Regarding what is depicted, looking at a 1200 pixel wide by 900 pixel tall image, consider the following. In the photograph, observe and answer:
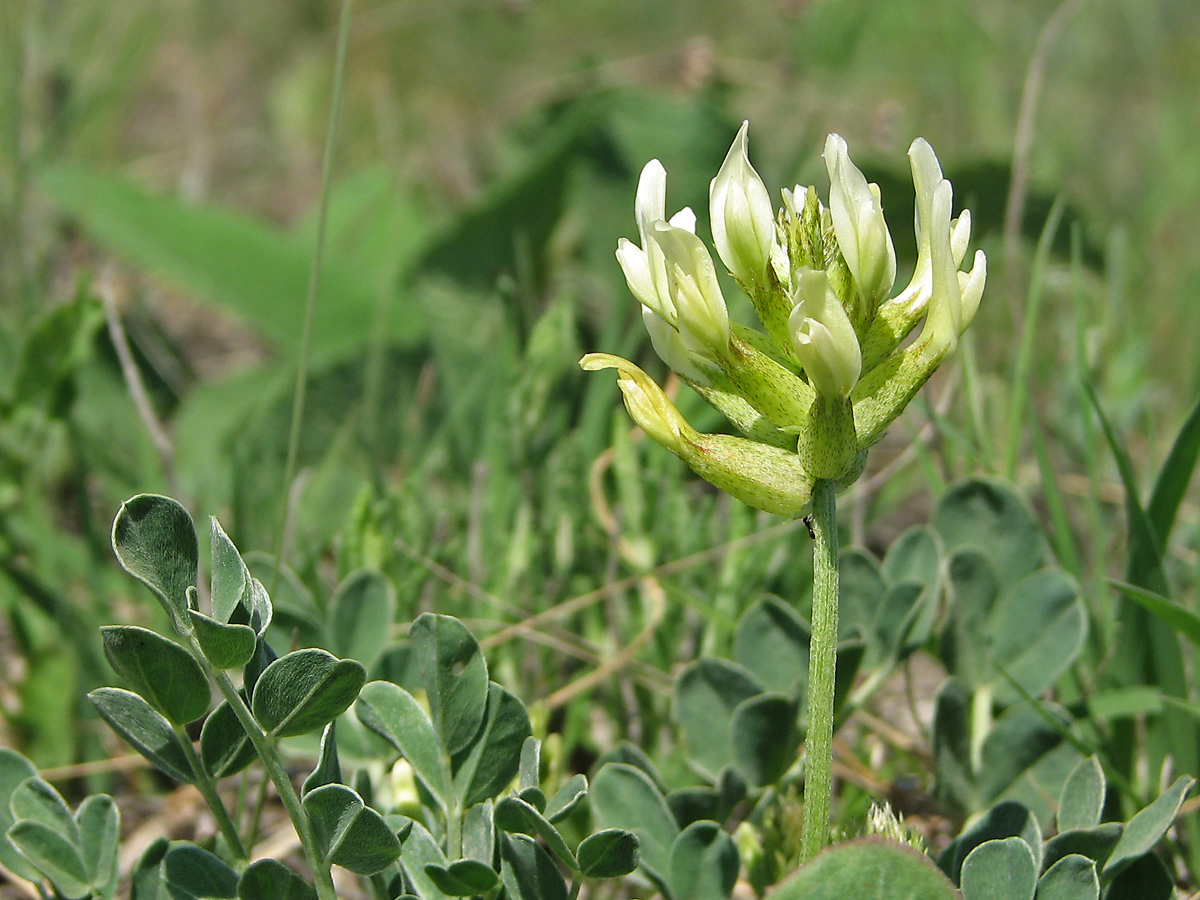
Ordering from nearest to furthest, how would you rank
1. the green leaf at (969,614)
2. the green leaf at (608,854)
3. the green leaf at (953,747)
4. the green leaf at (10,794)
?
the green leaf at (608,854)
the green leaf at (10,794)
the green leaf at (953,747)
the green leaf at (969,614)

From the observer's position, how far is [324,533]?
5.99 ft

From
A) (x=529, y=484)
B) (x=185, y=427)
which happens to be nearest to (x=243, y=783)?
(x=529, y=484)

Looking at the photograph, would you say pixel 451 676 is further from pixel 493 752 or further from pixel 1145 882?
pixel 1145 882

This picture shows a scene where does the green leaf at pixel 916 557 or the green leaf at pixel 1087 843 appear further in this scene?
the green leaf at pixel 916 557

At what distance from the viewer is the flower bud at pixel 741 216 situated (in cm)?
80

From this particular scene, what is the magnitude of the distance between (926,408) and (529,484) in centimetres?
52

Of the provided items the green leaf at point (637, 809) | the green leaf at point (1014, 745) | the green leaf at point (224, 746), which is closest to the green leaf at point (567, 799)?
the green leaf at point (637, 809)

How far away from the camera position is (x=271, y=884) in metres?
0.77

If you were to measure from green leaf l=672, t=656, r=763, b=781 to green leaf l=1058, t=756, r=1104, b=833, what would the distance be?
271 mm

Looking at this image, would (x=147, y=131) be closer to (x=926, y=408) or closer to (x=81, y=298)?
(x=81, y=298)

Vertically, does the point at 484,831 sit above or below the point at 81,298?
below

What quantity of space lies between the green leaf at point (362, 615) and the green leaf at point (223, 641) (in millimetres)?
370

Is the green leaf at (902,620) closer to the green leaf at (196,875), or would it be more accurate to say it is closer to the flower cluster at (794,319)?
the flower cluster at (794,319)

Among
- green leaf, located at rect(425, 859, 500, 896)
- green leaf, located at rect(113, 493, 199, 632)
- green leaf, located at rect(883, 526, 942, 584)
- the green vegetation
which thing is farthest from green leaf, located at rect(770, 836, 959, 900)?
green leaf, located at rect(883, 526, 942, 584)
